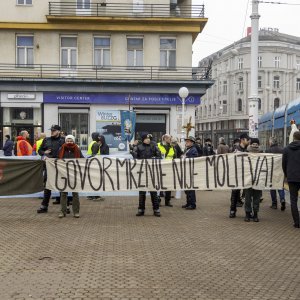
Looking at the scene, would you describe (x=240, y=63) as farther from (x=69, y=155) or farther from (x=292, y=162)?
(x=292, y=162)

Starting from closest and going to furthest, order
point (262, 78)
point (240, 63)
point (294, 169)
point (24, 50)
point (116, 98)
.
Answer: point (294, 169) → point (116, 98) → point (24, 50) → point (262, 78) → point (240, 63)

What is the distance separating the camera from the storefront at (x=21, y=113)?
2688cm

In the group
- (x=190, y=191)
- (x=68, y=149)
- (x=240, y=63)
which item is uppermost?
(x=240, y=63)

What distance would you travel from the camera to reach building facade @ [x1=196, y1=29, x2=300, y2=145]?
261 ft

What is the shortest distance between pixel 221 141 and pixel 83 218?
9.45m

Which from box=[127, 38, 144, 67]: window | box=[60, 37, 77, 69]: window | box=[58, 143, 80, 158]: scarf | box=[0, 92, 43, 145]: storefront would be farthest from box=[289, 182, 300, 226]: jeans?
box=[60, 37, 77, 69]: window

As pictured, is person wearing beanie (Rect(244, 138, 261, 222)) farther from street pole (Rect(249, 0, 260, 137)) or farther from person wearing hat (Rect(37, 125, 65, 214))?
street pole (Rect(249, 0, 260, 137))

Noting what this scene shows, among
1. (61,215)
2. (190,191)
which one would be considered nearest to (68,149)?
(61,215)

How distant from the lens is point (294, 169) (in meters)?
9.79

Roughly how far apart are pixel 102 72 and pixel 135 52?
7.77 feet

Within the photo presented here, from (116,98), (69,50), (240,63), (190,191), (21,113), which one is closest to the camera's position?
(190,191)

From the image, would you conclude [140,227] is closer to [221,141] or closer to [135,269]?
[135,269]

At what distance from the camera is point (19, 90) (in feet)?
87.9

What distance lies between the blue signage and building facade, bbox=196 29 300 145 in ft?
170
